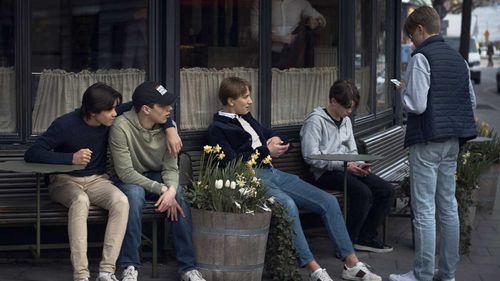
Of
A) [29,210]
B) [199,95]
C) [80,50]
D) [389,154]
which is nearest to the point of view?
[29,210]

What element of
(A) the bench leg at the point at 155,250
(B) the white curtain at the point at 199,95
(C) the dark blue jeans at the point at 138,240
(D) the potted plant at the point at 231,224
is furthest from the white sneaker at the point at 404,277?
(B) the white curtain at the point at 199,95

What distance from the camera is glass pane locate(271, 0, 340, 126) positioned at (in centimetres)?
834

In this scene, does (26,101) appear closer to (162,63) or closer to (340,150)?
(162,63)

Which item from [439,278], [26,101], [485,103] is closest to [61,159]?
[26,101]

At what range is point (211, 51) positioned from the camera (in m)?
7.94

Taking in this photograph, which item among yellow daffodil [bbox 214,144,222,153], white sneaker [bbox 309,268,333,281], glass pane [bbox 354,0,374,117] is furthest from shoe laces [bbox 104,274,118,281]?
glass pane [bbox 354,0,374,117]

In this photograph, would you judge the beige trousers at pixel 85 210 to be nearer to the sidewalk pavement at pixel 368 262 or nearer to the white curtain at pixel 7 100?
the sidewalk pavement at pixel 368 262

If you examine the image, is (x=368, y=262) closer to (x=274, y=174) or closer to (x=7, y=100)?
(x=274, y=174)

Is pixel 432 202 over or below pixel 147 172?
below

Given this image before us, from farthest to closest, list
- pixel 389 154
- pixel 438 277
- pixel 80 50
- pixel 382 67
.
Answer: pixel 382 67 < pixel 389 154 < pixel 80 50 < pixel 438 277

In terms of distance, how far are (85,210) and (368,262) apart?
7.50 ft

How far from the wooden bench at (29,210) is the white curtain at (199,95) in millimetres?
980

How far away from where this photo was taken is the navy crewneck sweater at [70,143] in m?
6.57

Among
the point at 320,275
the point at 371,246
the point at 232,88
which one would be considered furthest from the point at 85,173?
the point at 371,246
